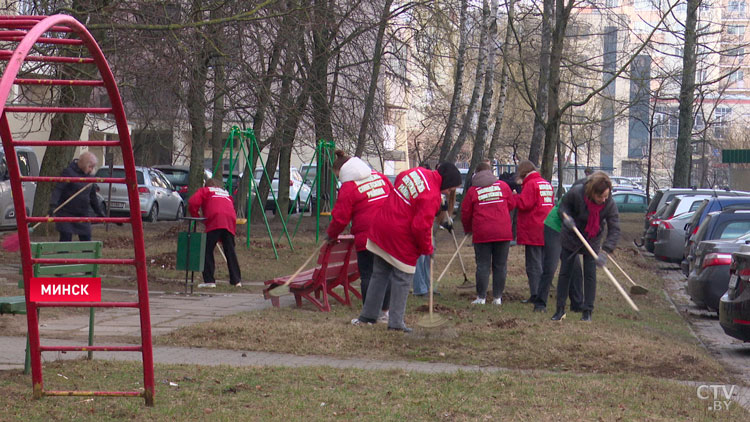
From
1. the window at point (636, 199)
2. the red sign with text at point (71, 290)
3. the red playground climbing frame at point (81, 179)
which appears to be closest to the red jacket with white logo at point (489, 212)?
the red playground climbing frame at point (81, 179)

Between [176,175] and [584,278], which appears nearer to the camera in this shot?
[584,278]

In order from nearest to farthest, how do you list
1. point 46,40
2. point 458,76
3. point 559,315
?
point 46,40 → point 559,315 → point 458,76

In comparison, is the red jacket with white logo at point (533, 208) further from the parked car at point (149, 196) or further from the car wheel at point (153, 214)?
the car wheel at point (153, 214)

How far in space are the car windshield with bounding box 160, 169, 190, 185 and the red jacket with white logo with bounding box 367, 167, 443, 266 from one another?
24124 mm

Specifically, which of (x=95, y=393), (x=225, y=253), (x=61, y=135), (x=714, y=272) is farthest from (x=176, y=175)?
(x=95, y=393)

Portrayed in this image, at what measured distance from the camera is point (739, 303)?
952 cm

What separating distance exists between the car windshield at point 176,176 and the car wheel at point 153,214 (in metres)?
4.37

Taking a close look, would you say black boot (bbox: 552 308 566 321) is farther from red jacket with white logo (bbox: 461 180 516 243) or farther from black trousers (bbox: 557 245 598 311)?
red jacket with white logo (bbox: 461 180 516 243)

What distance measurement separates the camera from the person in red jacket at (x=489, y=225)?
12.2 m

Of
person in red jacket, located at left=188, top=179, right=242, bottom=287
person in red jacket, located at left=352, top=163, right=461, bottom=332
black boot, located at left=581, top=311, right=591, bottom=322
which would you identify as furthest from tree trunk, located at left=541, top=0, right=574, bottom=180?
person in red jacket, located at left=352, top=163, right=461, bottom=332

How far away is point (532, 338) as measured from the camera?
923cm

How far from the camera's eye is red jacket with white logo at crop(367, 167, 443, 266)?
9.20m

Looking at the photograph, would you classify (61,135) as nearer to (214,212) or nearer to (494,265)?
(214,212)

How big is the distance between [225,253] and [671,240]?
1053 centimetres
